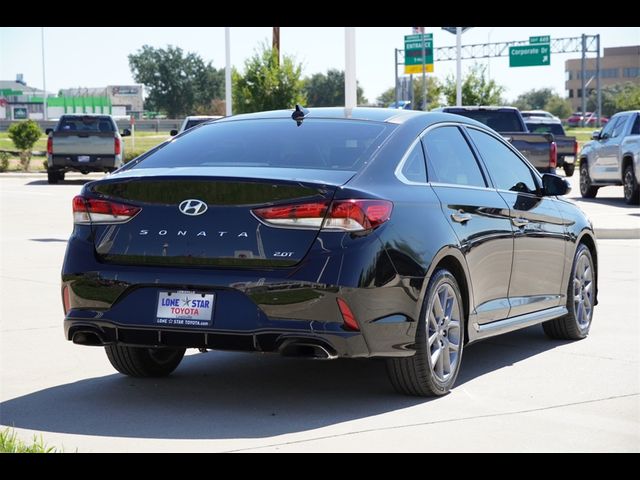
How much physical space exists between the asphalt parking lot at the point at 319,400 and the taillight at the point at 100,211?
1.04 metres

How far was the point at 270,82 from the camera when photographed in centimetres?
4453

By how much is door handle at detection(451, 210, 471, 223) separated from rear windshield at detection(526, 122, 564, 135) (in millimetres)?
31063

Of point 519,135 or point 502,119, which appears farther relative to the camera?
point 502,119

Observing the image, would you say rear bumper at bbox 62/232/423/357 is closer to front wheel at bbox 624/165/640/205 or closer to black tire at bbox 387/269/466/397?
black tire at bbox 387/269/466/397

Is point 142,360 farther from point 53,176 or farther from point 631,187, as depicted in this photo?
point 53,176

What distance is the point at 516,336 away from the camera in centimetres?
967

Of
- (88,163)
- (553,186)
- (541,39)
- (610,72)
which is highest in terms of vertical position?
(610,72)

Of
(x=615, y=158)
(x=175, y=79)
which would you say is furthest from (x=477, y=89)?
(x=175, y=79)

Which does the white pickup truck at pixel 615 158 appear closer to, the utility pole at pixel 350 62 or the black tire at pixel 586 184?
the black tire at pixel 586 184

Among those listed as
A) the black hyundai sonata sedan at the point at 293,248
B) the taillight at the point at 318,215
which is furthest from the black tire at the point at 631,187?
the taillight at the point at 318,215

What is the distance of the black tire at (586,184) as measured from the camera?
2758 centimetres

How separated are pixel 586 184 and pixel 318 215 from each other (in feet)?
73.5
